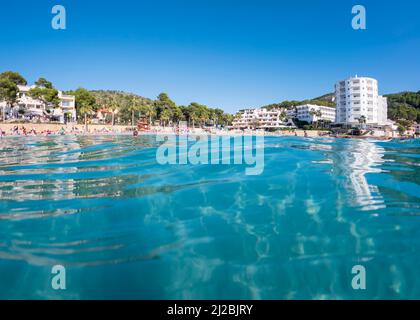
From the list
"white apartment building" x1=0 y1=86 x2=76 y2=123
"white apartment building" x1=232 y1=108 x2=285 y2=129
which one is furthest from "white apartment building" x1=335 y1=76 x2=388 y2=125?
"white apartment building" x1=0 y1=86 x2=76 y2=123

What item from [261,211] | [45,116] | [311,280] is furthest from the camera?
[45,116]

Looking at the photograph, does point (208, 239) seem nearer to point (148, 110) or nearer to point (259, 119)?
point (148, 110)

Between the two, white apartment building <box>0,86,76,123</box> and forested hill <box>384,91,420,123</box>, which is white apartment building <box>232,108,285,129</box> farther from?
white apartment building <box>0,86,76,123</box>

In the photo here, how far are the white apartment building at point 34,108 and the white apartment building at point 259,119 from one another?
250 feet

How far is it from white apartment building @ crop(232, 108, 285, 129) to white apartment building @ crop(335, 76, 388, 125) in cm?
3461

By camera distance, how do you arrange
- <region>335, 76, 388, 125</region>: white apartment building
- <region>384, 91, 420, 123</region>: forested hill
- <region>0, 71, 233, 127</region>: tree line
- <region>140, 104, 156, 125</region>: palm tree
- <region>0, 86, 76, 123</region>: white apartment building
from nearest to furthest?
<region>0, 71, 233, 127</region>: tree line → <region>0, 86, 76, 123</region>: white apartment building → <region>335, 76, 388, 125</region>: white apartment building → <region>140, 104, 156, 125</region>: palm tree → <region>384, 91, 420, 123</region>: forested hill

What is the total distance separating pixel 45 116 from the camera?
246 ft

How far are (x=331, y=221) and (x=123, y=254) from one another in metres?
4.10

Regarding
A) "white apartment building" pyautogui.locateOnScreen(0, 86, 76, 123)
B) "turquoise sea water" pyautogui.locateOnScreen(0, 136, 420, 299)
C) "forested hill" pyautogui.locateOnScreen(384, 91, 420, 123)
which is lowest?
"turquoise sea water" pyautogui.locateOnScreen(0, 136, 420, 299)

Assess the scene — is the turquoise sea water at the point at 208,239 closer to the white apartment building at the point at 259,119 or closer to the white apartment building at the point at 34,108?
the white apartment building at the point at 34,108

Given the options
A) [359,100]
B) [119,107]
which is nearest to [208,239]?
[359,100]

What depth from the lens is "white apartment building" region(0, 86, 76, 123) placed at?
7225 centimetres

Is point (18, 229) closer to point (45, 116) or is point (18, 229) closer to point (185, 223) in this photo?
point (185, 223)
